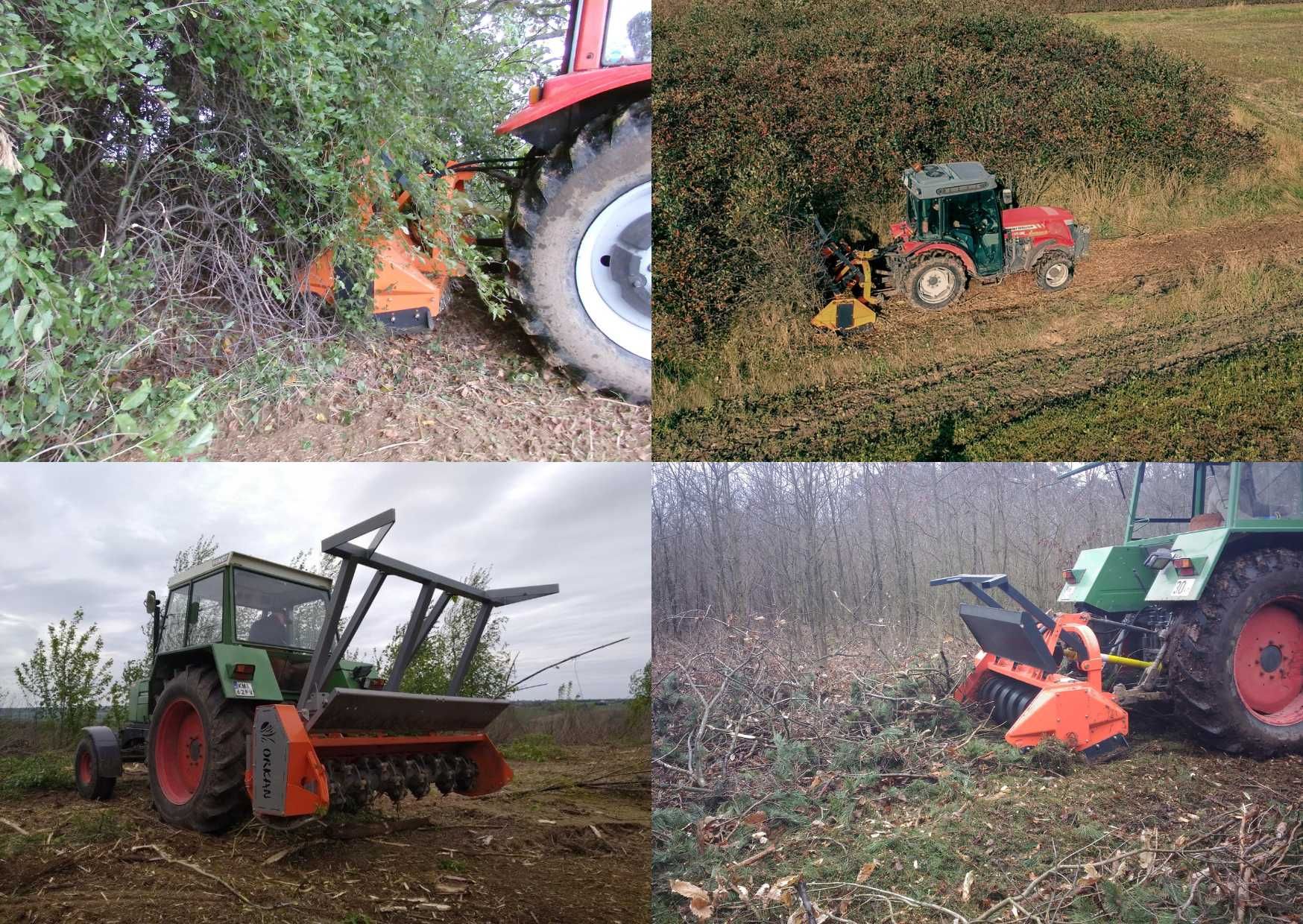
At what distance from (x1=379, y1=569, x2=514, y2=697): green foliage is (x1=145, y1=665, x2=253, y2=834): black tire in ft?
1.62

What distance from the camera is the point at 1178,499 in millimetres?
3045

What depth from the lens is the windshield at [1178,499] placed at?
3029 mm

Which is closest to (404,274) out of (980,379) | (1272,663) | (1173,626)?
(980,379)

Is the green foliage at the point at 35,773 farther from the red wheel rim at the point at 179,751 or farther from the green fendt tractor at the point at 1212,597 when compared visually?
the green fendt tractor at the point at 1212,597

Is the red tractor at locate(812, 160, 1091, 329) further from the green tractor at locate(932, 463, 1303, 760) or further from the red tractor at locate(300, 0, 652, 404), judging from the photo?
the green tractor at locate(932, 463, 1303, 760)

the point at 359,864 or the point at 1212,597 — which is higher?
the point at 1212,597

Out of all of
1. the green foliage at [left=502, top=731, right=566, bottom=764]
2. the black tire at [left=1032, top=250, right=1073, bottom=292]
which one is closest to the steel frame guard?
the green foliage at [left=502, top=731, right=566, bottom=764]

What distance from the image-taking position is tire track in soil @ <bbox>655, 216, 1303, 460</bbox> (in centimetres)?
287

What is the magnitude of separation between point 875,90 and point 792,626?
1917 millimetres

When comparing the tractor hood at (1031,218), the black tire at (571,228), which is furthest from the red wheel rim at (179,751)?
the tractor hood at (1031,218)

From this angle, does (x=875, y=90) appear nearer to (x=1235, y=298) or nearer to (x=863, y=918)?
(x=1235, y=298)

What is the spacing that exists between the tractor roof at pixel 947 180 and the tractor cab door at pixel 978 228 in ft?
0.09

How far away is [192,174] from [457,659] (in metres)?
1.74

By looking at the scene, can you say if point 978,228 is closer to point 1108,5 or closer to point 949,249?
point 949,249
